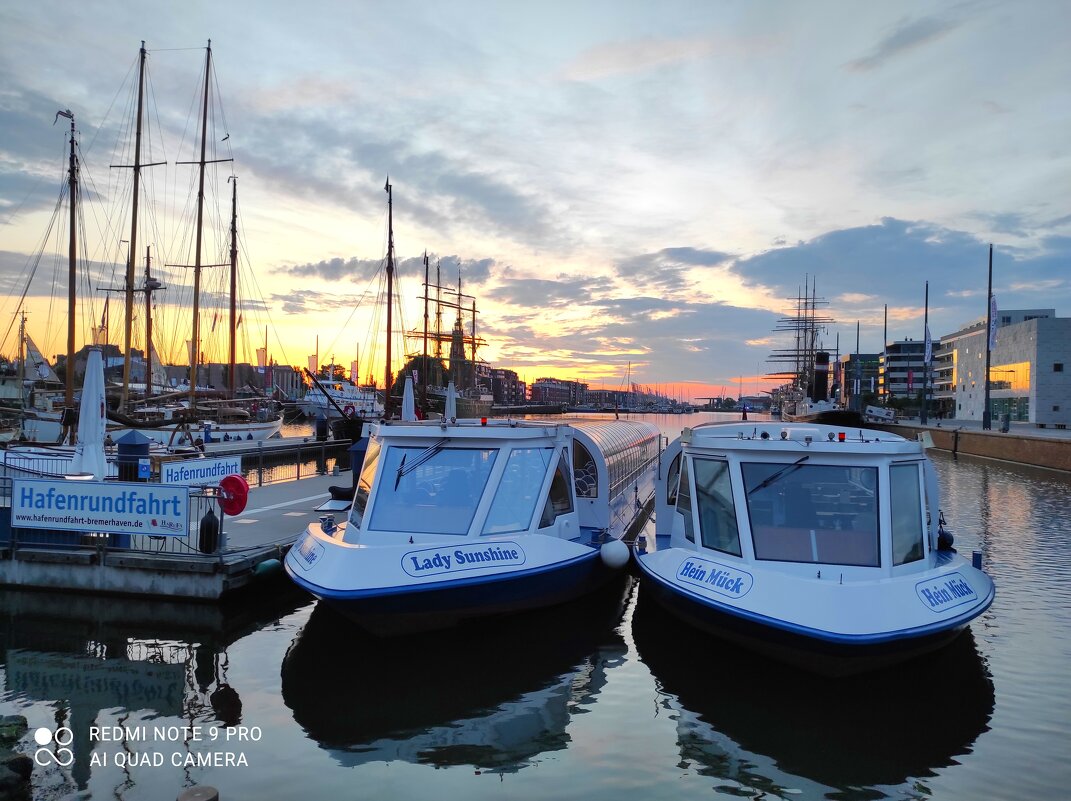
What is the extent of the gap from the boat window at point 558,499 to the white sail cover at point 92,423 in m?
9.87

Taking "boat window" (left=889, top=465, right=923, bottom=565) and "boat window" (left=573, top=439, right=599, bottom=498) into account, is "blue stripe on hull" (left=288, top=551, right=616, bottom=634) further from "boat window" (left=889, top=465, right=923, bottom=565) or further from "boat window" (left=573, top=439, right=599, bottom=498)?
"boat window" (left=889, top=465, right=923, bottom=565)

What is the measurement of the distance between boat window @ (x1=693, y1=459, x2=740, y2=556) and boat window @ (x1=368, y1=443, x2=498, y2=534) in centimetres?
333

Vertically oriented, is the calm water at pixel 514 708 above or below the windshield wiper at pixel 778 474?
below

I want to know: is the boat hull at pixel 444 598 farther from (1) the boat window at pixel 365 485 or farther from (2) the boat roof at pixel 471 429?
(2) the boat roof at pixel 471 429

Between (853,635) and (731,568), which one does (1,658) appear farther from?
(853,635)

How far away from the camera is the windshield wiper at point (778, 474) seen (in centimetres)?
962

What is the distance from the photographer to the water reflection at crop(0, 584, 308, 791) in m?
8.73

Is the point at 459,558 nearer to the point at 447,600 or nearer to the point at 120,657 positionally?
the point at 447,600

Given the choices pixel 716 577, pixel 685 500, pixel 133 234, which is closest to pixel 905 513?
pixel 716 577

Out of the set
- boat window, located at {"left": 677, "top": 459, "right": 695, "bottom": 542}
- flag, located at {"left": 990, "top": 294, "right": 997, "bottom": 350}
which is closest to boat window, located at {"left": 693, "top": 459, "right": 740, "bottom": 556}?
boat window, located at {"left": 677, "top": 459, "right": 695, "bottom": 542}

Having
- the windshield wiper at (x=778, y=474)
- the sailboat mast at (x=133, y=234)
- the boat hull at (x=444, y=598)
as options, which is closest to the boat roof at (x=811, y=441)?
the windshield wiper at (x=778, y=474)

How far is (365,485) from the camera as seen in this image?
11.8 meters

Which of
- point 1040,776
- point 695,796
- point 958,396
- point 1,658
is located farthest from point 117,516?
point 958,396

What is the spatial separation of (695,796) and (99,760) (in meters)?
6.30
